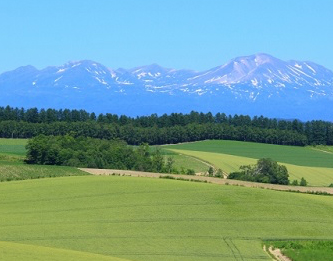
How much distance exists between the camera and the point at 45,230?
136 feet

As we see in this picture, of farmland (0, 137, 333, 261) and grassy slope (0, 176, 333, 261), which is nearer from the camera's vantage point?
farmland (0, 137, 333, 261)

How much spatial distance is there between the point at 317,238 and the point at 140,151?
2195 inches

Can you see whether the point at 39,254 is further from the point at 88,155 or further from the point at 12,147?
the point at 12,147

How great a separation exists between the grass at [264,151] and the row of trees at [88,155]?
936 inches

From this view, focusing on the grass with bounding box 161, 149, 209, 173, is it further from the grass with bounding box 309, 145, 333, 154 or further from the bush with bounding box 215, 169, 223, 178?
the grass with bounding box 309, 145, 333, 154

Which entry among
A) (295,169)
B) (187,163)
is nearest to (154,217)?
(187,163)

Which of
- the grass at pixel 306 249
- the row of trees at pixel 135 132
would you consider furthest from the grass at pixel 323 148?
the grass at pixel 306 249

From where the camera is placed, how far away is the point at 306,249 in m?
40.5

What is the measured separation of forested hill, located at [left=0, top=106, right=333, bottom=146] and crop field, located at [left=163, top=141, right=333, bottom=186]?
642 centimetres

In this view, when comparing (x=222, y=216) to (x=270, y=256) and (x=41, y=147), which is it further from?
(x=41, y=147)

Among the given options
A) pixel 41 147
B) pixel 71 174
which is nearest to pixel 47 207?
pixel 71 174

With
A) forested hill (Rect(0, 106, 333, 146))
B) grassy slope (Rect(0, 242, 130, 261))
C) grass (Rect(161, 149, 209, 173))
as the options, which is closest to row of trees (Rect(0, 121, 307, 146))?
forested hill (Rect(0, 106, 333, 146))

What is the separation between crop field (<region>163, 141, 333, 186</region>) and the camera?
3468 inches

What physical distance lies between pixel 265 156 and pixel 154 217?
67.7m
